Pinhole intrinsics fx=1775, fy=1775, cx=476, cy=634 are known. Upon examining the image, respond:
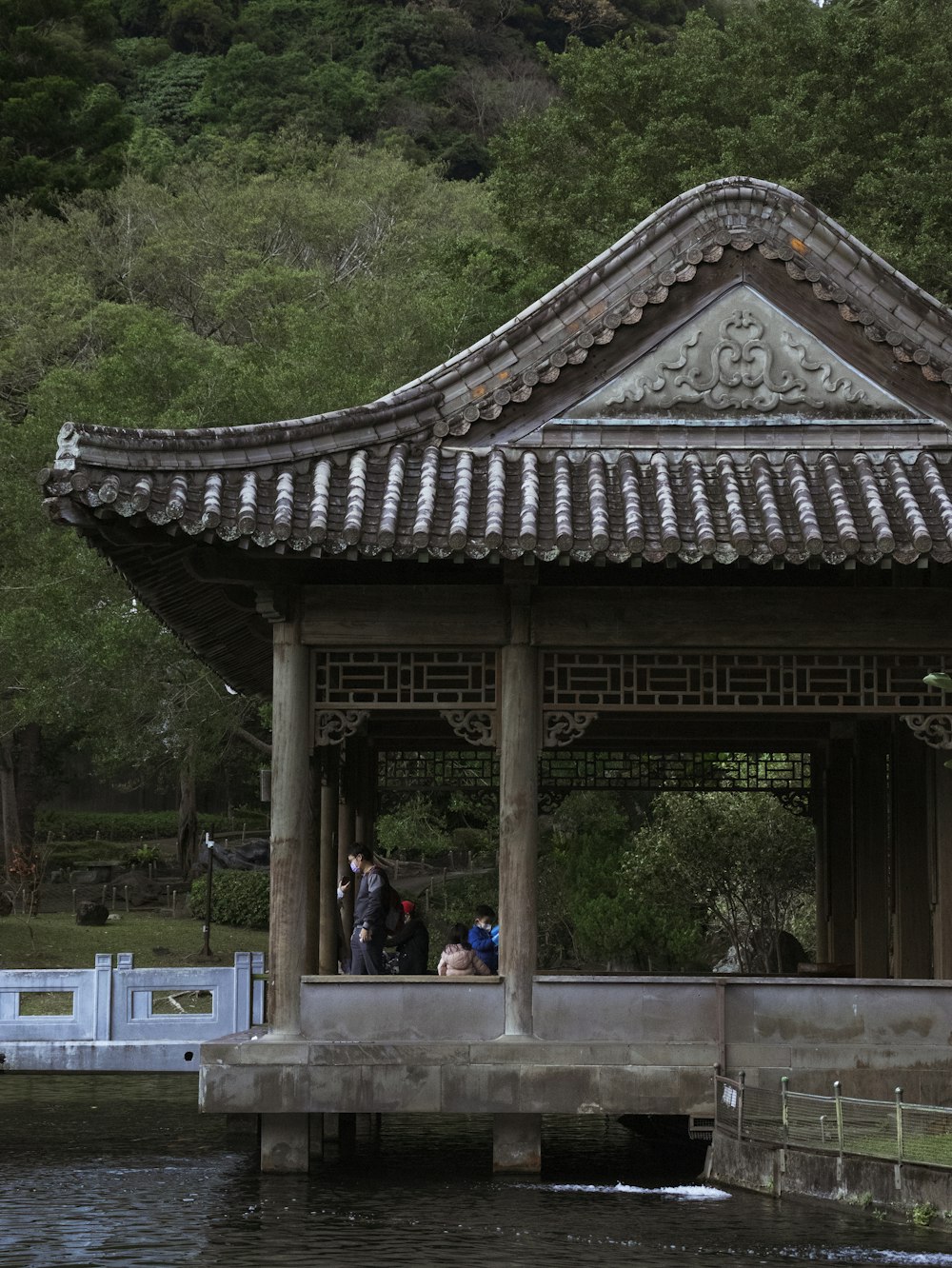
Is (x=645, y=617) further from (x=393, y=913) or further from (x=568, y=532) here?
(x=393, y=913)

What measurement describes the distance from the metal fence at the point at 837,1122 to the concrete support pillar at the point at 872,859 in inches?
247

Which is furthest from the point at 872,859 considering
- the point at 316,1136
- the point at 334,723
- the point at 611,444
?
the point at 334,723

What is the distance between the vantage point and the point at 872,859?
19.9 meters

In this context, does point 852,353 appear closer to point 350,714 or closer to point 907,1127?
point 350,714

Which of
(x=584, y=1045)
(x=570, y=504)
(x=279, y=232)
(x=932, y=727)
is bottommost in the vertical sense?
(x=584, y=1045)

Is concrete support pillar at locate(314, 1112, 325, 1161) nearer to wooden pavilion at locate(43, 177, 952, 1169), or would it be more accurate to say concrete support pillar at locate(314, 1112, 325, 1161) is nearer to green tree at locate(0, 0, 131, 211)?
wooden pavilion at locate(43, 177, 952, 1169)

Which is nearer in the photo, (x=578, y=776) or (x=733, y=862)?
(x=578, y=776)

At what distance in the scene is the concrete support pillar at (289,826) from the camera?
1437 centimetres

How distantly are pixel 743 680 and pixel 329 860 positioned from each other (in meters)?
6.88

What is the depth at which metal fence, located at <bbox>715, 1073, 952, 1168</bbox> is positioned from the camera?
11742mm

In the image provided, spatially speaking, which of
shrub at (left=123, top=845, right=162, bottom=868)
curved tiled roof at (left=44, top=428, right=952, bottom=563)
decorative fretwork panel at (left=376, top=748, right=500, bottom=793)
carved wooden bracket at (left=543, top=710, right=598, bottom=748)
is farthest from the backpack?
shrub at (left=123, top=845, right=162, bottom=868)

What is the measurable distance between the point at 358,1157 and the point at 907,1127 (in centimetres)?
587

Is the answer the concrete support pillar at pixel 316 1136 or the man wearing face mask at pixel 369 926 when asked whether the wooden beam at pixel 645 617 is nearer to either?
the man wearing face mask at pixel 369 926

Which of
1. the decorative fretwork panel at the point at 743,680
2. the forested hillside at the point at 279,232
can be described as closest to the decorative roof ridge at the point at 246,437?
the decorative fretwork panel at the point at 743,680
